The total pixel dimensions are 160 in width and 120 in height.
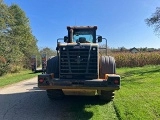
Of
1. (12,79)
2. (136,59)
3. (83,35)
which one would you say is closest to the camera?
(83,35)

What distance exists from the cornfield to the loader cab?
28697mm

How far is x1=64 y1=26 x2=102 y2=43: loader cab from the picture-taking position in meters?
10.3

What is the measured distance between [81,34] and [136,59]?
29.8 m

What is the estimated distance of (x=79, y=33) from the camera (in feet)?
34.7

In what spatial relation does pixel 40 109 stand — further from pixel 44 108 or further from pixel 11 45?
pixel 11 45

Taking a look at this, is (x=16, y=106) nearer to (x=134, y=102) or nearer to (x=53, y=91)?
(x=53, y=91)

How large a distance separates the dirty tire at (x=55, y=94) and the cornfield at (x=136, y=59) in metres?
30.2

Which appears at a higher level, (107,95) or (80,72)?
(80,72)

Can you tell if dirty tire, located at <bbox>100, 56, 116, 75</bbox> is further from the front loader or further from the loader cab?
the loader cab

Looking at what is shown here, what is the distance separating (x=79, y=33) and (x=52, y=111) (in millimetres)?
3727

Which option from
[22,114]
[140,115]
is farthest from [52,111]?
[140,115]

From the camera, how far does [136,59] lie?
39.1 meters

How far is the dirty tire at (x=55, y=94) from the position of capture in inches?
351

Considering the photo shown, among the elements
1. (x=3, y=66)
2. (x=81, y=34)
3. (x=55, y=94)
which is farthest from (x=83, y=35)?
(x=3, y=66)
